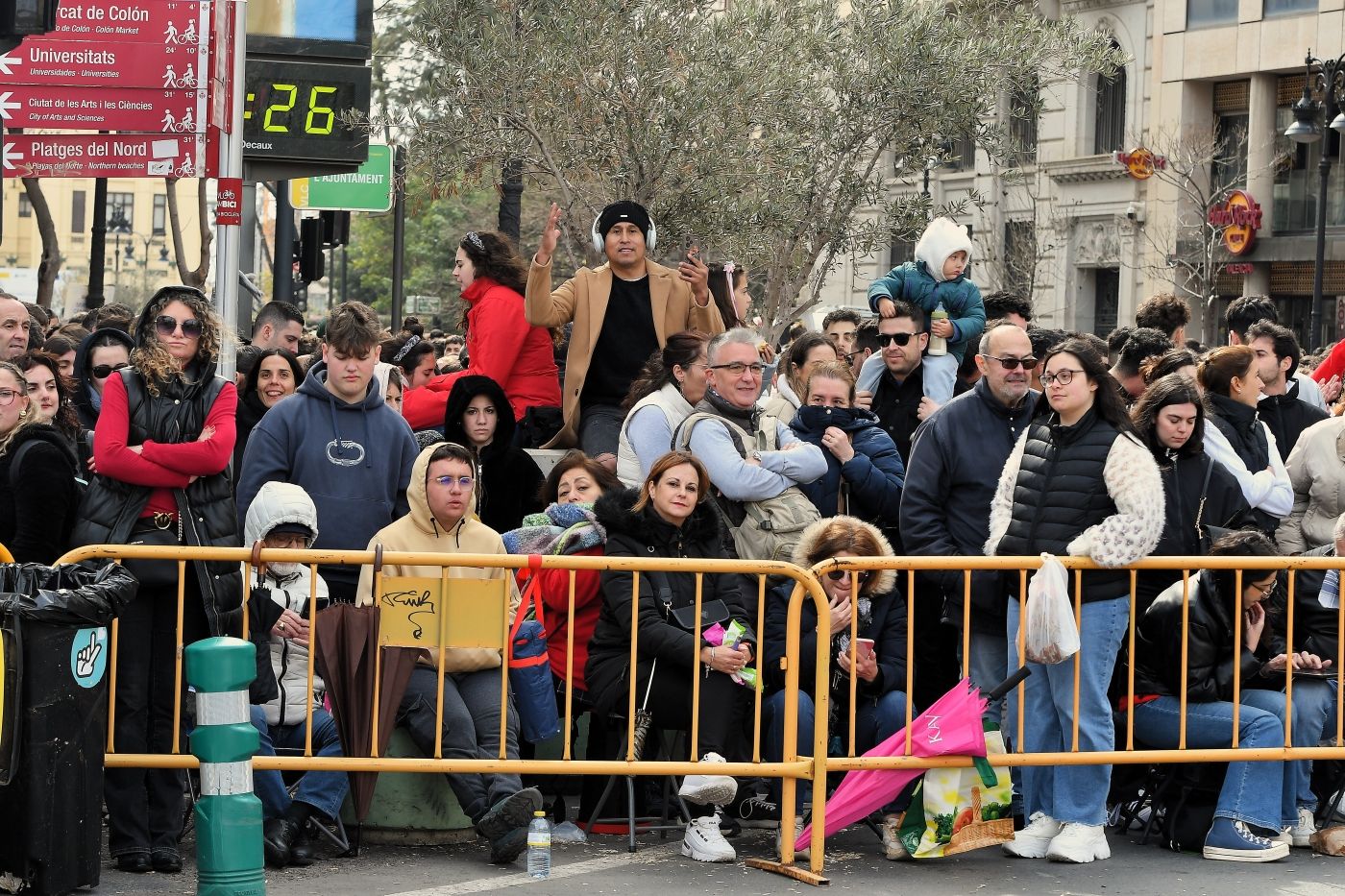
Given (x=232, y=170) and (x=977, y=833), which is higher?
(x=232, y=170)

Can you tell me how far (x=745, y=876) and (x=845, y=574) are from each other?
4.45 feet

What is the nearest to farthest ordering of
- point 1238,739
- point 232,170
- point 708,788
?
point 708,788
point 1238,739
point 232,170

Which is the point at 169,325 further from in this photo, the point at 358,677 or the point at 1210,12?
the point at 1210,12

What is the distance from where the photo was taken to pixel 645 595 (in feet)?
25.2

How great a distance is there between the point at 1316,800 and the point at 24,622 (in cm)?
543

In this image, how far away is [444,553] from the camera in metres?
7.36

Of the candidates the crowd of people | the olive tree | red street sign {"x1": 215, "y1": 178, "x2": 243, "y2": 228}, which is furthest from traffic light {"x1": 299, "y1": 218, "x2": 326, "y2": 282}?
red street sign {"x1": 215, "y1": 178, "x2": 243, "y2": 228}

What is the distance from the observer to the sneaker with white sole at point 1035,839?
7.82 meters

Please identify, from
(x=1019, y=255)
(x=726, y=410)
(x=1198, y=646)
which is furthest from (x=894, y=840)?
(x=1019, y=255)

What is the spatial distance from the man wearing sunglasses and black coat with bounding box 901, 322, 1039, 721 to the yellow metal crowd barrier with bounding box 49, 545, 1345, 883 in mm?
534

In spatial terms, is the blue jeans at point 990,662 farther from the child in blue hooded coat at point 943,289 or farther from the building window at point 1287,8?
the building window at point 1287,8

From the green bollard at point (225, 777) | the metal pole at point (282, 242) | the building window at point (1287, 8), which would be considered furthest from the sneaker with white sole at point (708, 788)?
the building window at point (1287, 8)

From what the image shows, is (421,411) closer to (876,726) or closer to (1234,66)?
(876,726)

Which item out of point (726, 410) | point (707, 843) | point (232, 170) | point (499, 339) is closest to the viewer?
point (707, 843)
